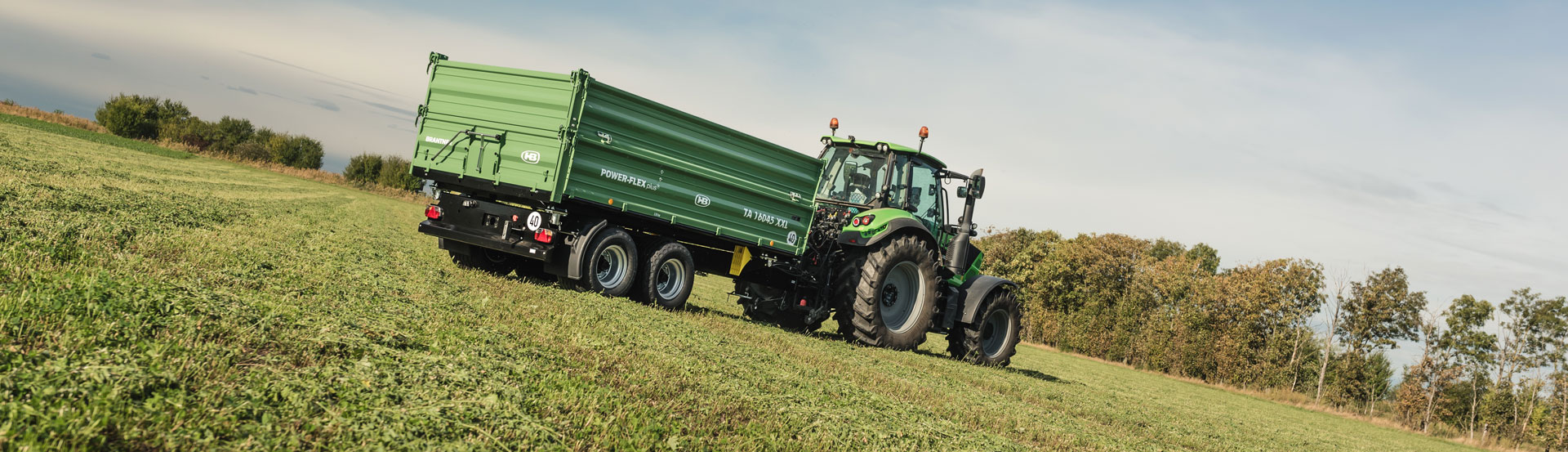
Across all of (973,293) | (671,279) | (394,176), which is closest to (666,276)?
(671,279)

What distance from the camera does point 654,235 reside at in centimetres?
1009

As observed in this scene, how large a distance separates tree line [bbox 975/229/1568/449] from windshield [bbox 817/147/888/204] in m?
25.7

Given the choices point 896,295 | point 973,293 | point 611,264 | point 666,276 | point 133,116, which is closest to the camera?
point 611,264

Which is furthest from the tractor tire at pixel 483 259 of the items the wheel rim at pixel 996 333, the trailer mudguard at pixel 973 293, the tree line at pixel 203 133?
the tree line at pixel 203 133

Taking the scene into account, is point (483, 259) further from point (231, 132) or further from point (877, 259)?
point (231, 132)

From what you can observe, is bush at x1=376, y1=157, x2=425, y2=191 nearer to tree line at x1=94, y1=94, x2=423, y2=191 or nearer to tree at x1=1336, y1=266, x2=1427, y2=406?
tree line at x1=94, y1=94, x2=423, y2=191

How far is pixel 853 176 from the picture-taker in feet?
37.9

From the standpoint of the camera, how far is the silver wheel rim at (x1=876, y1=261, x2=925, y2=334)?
1138 cm

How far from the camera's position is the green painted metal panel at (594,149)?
8852mm

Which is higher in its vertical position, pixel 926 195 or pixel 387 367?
pixel 926 195

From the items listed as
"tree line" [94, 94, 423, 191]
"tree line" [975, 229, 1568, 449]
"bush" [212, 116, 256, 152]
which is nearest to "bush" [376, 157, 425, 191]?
"tree line" [94, 94, 423, 191]

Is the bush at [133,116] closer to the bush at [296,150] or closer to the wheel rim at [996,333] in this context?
the bush at [296,150]

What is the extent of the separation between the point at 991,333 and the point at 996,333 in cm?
8

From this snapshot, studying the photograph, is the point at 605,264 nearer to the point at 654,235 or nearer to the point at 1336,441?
the point at 654,235
